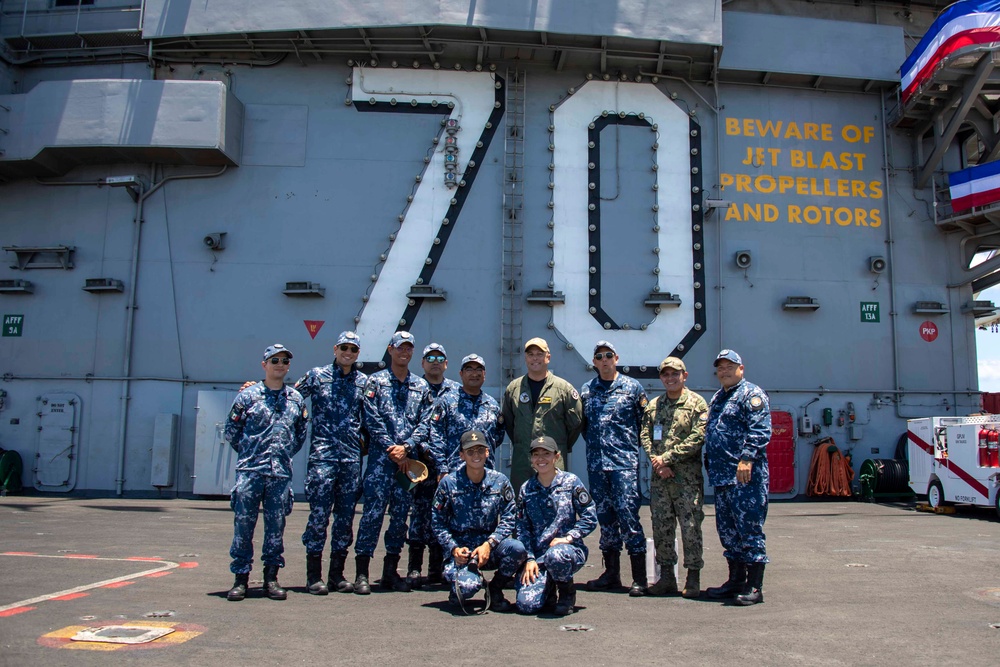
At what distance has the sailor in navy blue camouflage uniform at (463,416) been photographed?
18.6 feet

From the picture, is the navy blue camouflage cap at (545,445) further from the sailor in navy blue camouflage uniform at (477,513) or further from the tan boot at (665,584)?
the tan boot at (665,584)

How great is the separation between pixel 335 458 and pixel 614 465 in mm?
2048

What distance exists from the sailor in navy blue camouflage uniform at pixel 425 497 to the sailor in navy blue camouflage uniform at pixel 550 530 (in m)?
0.79

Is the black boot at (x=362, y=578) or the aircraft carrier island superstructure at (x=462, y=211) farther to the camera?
the aircraft carrier island superstructure at (x=462, y=211)

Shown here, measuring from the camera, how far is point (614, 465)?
18.4 ft

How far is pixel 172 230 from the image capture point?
480 inches

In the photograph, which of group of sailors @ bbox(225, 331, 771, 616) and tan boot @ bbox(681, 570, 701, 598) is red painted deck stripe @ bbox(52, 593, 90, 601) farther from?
tan boot @ bbox(681, 570, 701, 598)

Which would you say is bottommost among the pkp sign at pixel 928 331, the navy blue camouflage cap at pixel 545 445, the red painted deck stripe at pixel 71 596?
the red painted deck stripe at pixel 71 596

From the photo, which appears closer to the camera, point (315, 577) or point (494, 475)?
point (494, 475)

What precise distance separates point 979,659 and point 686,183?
389 inches

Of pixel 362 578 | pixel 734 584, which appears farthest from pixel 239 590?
pixel 734 584

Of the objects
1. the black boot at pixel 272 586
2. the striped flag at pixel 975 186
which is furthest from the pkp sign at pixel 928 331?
the black boot at pixel 272 586

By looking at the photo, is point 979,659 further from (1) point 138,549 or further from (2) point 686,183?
(2) point 686,183

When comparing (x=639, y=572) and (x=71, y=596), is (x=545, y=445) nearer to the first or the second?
(x=639, y=572)
